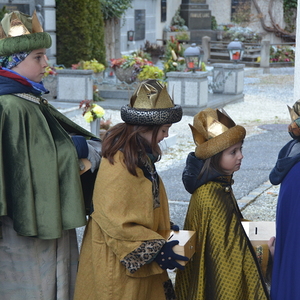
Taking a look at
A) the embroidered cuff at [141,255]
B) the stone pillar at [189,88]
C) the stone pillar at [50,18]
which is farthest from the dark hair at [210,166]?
the stone pillar at [50,18]

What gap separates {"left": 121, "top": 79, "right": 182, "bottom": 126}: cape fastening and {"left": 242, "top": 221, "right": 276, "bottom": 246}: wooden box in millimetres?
787

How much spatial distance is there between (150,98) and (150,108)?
0.05m

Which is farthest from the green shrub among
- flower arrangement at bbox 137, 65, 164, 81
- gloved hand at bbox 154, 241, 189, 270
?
gloved hand at bbox 154, 241, 189, 270

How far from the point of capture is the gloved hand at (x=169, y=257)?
107 inches

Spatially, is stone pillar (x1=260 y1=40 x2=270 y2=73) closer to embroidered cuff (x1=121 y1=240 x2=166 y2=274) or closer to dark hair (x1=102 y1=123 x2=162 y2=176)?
dark hair (x1=102 y1=123 x2=162 y2=176)

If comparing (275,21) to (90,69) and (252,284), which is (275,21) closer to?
(90,69)

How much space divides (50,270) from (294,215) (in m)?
1.28

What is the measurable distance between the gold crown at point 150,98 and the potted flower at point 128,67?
10.8m

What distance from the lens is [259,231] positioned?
127 inches

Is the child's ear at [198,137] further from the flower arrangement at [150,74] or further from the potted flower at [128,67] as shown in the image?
the potted flower at [128,67]

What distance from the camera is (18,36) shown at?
295 centimetres

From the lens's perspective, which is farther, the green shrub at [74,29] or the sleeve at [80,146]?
the green shrub at [74,29]

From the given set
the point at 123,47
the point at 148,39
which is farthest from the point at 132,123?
the point at 148,39

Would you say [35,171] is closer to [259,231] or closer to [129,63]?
[259,231]
